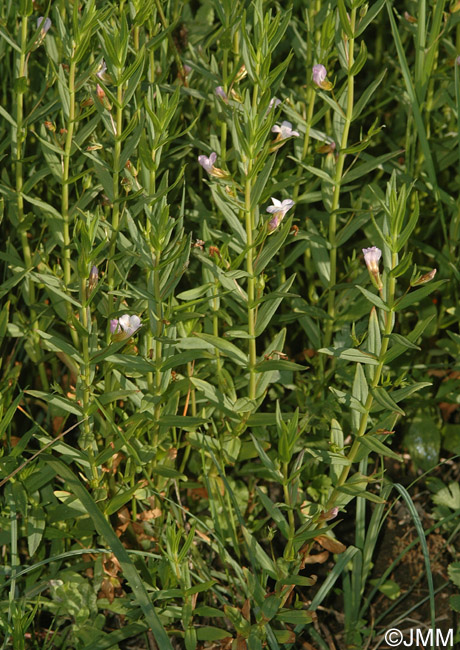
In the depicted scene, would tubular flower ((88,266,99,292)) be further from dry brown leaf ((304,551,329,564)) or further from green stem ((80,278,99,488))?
dry brown leaf ((304,551,329,564))

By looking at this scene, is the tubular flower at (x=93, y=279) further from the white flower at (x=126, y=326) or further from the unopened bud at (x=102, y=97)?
the unopened bud at (x=102, y=97)

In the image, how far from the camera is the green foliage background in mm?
1969

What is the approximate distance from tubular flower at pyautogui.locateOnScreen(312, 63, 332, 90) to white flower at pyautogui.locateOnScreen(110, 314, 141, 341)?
91 cm

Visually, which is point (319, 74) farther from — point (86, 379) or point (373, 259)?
point (86, 379)

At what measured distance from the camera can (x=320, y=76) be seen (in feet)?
7.34

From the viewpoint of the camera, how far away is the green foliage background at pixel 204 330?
1.97 meters

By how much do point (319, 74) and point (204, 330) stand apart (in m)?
0.88

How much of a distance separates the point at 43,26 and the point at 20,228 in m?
0.62

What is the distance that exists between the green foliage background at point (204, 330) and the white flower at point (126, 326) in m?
0.01

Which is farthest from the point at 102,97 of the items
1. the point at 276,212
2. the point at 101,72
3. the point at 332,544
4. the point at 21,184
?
the point at 332,544

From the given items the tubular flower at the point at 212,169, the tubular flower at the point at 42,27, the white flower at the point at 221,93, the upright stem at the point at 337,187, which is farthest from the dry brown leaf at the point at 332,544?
the tubular flower at the point at 42,27

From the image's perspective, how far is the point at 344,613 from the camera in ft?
7.73

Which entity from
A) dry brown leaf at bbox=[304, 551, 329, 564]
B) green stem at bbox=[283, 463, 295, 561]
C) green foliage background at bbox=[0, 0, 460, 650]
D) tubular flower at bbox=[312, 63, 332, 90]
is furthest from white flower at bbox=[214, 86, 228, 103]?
dry brown leaf at bbox=[304, 551, 329, 564]

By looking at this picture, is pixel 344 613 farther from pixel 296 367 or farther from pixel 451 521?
pixel 296 367
